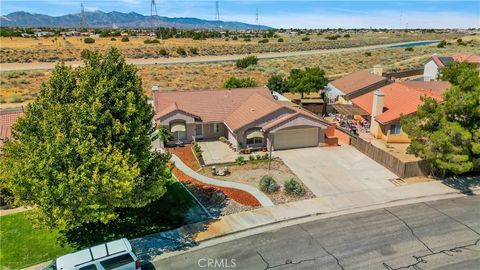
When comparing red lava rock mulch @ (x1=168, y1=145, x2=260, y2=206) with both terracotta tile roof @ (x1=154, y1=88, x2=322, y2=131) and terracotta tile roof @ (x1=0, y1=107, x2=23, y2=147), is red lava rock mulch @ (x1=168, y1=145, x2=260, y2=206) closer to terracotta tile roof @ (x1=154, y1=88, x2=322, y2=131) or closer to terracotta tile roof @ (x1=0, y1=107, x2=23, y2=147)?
terracotta tile roof @ (x1=154, y1=88, x2=322, y2=131)

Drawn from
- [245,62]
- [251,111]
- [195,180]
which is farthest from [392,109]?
[245,62]

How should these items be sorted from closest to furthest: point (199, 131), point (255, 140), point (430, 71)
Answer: point (255, 140)
point (199, 131)
point (430, 71)

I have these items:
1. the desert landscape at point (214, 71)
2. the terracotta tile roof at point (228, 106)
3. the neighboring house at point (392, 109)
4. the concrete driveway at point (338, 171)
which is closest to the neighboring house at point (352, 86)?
the neighboring house at point (392, 109)

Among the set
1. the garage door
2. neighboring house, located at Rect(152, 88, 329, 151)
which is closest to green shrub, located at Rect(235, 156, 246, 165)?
neighboring house, located at Rect(152, 88, 329, 151)

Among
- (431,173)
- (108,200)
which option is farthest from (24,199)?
(431,173)

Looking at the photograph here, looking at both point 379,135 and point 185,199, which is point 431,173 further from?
point 185,199

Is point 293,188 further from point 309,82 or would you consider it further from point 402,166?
point 309,82
